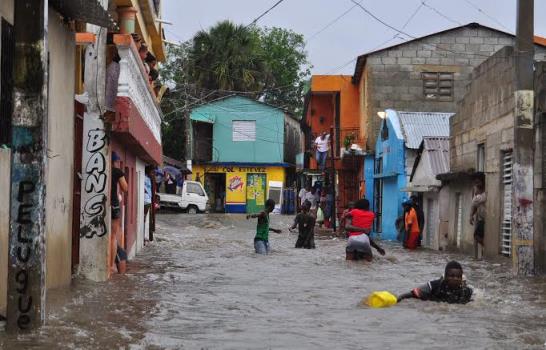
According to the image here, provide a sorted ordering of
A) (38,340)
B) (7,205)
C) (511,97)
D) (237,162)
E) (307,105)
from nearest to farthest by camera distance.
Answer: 1. (38,340)
2. (7,205)
3. (511,97)
4. (307,105)
5. (237,162)

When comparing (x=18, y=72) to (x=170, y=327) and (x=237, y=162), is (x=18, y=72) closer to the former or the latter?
(x=170, y=327)

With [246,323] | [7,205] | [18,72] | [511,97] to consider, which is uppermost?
[511,97]

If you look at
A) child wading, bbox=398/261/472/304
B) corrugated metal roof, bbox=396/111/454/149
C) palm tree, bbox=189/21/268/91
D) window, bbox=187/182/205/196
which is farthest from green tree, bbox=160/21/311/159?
child wading, bbox=398/261/472/304

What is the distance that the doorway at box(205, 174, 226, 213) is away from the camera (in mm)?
55594

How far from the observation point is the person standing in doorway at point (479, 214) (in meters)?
19.6

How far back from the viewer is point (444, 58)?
3459 cm

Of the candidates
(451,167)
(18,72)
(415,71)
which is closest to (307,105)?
(415,71)

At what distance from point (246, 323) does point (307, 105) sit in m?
38.3

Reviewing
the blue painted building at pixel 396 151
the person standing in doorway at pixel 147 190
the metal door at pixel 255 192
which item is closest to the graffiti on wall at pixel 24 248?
the person standing in doorway at pixel 147 190

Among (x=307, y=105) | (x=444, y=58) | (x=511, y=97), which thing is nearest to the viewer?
(x=511, y=97)

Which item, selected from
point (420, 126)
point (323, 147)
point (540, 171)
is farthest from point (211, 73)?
point (540, 171)

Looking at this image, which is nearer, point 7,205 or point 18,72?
point 18,72

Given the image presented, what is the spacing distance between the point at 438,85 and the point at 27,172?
95.0ft

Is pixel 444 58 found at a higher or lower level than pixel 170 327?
higher
